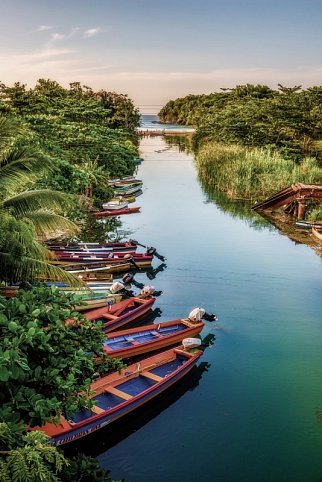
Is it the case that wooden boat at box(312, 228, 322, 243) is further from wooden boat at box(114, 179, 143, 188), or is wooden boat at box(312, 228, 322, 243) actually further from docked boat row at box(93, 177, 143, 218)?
wooden boat at box(114, 179, 143, 188)

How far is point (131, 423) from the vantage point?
9688 mm

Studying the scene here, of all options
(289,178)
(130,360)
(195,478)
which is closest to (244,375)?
(130,360)

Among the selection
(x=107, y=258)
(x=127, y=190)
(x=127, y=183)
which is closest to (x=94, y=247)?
(x=107, y=258)

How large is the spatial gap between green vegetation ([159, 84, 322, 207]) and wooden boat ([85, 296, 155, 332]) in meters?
18.2

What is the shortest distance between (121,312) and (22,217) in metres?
4.97

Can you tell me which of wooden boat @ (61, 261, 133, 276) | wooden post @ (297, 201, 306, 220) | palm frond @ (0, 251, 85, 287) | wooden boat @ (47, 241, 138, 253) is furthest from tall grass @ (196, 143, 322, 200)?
palm frond @ (0, 251, 85, 287)

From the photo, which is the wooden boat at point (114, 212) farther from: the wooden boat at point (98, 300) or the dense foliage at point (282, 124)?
the dense foliage at point (282, 124)

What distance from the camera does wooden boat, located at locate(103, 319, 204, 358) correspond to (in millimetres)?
11312

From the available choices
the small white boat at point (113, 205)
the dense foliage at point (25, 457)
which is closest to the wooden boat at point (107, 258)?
the small white boat at point (113, 205)

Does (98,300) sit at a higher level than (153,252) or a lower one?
lower

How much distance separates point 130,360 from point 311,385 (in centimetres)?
430

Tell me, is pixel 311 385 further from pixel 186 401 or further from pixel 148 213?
pixel 148 213

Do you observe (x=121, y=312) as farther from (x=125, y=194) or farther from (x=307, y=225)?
(x=125, y=194)

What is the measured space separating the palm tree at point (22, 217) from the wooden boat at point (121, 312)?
148 inches
